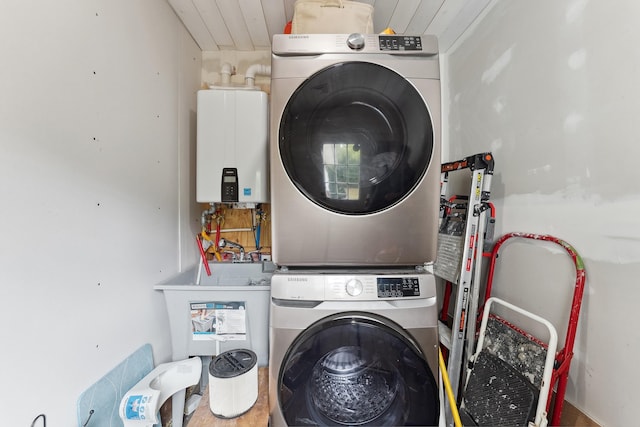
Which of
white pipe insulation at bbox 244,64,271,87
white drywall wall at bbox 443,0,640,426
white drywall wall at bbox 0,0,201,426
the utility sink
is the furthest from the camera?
white pipe insulation at bbox 244,64,271,87

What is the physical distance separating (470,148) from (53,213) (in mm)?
2108

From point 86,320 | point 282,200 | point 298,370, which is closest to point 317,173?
point 282,200

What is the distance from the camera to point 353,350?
0.93 m

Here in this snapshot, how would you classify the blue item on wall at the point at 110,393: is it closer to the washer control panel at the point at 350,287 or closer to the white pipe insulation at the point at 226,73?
the washer control panel at the point at 350,287

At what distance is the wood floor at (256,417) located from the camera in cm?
94


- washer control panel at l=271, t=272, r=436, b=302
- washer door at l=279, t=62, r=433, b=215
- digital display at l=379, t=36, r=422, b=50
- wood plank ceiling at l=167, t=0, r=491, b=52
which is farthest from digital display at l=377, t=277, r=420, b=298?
wood plank ceiling at l=167, t=0, r=491, b=52

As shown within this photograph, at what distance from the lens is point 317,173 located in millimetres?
995

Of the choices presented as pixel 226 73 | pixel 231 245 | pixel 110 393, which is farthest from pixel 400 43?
pixel 110 393

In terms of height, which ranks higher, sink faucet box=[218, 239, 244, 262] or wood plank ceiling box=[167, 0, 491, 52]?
wood plank ceiling box=[167, 0, 491, 52]

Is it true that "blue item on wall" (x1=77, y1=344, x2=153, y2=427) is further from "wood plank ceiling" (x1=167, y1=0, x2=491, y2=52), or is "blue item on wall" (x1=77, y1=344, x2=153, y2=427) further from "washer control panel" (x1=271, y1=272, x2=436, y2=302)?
"wood plank ceiling" (x1=167, y1=0, x2=491, y2=52)

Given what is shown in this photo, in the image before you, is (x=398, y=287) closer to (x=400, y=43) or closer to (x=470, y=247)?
(x=470, y=247)

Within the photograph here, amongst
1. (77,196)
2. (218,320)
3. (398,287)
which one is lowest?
Result: (218,320)

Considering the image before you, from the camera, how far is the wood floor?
3.08 feet

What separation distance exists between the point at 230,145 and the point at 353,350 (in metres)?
1.32
